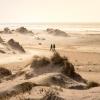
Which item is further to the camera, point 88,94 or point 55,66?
point 55,66

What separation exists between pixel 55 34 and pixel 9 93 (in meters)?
51.3

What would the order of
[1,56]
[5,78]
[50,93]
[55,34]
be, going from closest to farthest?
[50,93] → [5,78] → [1,56] → [55,34]

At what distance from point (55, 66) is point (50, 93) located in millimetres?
6837

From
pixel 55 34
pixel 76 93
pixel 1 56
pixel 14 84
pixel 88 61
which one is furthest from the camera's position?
pixel 55 34

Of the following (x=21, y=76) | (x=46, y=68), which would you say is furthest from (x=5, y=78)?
(x=46, y=68)

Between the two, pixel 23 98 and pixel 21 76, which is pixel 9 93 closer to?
pixel 23 98

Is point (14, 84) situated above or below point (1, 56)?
above

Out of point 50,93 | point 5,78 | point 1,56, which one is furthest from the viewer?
point 1,56

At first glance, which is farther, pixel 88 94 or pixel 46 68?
pixel 46 68

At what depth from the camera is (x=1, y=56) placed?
32375mm

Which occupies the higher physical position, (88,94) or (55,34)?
(88,94)

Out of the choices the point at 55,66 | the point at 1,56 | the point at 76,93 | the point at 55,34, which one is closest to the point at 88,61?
the point at 1,56

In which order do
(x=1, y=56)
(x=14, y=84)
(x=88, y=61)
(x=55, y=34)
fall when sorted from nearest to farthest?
1. (x=14, y=84)
2. (x=88, y=61)
3. (x=1, y=56)
4. (x=55, y=34)

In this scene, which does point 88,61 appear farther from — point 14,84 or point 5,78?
point 14,84
